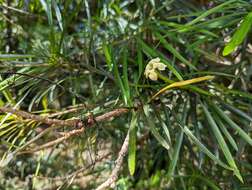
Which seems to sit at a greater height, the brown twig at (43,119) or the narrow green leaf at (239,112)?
the brown twig at (43,119)

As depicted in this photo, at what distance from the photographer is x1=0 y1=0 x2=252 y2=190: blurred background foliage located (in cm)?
71

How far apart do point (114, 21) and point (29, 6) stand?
0.26 m

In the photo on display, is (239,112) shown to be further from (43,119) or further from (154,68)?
(43,119)

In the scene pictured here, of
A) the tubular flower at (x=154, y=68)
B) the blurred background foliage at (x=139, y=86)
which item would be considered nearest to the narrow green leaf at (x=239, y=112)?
the blurred background foliage at (x=139, y=86)

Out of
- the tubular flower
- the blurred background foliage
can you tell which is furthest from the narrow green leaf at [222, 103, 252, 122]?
the tubular flower

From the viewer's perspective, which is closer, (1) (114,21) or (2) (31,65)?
(2) (31,65)

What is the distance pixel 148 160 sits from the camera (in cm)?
129

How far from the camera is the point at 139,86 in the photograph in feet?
2.30

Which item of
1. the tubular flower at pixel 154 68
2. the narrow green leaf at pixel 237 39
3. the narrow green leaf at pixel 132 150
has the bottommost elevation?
the narrow green leaf at pixel 132 150

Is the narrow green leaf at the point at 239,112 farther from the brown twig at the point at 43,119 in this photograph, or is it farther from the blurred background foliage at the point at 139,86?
the brown twig at the point at 43,119

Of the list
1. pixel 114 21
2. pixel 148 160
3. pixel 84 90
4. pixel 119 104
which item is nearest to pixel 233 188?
pixel 119 104

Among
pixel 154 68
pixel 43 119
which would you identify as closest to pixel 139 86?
pixel 154 68

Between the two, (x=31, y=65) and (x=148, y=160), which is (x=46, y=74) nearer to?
(x=31, y=65)

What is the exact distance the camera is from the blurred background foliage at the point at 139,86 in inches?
28.0
